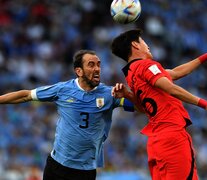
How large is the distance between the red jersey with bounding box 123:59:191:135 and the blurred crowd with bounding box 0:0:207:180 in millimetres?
6753

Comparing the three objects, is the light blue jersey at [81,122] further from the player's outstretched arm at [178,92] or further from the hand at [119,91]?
the player's outstretched arm at [178,92]

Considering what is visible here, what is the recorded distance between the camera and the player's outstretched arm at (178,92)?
6.77 m

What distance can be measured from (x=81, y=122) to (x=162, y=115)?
1.32m

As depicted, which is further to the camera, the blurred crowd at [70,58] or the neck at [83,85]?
the blurred crowd at [70,58]

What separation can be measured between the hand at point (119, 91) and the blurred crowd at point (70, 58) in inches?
253

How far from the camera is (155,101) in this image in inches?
283

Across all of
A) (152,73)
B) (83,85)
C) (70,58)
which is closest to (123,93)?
(152,73)

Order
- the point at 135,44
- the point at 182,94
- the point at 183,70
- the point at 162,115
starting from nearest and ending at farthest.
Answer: the point at 182,94 < the point at 162,115 < the point at 135,44 < the point at 183,70

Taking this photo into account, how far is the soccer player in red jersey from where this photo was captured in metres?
6.99

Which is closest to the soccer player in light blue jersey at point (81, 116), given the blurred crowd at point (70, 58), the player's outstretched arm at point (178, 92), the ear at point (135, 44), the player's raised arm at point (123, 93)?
the player's raised arm at point (123, 93)

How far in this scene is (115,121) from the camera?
16.2 meters

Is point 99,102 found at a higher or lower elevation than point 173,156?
higher

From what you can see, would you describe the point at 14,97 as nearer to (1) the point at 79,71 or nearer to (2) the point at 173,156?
(1) the point at 79,71

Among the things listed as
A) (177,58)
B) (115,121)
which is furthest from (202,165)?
(177,58)
